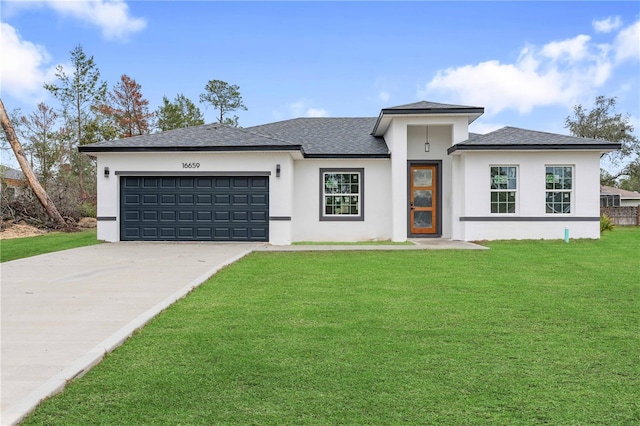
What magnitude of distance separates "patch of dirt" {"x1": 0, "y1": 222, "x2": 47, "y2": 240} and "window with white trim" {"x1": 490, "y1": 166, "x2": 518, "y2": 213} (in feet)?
58.9

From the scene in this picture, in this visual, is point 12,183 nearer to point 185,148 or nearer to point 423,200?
point 185,148

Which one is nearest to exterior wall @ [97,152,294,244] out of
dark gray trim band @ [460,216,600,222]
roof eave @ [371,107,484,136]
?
roof eave @ [371,107,484,136]

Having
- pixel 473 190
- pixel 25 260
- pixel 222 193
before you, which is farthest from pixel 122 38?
pixel 473 190

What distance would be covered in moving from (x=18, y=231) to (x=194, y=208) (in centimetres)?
926

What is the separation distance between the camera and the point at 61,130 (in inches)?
1227

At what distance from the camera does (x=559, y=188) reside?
14.9 meters

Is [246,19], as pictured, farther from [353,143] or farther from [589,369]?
[589,369]

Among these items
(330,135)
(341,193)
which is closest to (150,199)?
(341,193)

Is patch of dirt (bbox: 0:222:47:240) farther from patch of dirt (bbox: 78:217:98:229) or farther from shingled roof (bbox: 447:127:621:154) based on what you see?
shingled roof (bbox: 447:127:621:154)

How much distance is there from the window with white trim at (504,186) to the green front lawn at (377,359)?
26.3 ft

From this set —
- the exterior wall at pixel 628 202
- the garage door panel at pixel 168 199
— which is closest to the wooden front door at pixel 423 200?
the garage door panel at pixel 168 199

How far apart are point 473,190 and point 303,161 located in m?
5.98

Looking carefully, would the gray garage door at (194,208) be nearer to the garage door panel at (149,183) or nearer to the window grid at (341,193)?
the garage door panel at (149,183)

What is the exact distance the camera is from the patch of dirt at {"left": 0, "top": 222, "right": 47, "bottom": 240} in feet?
58.3
